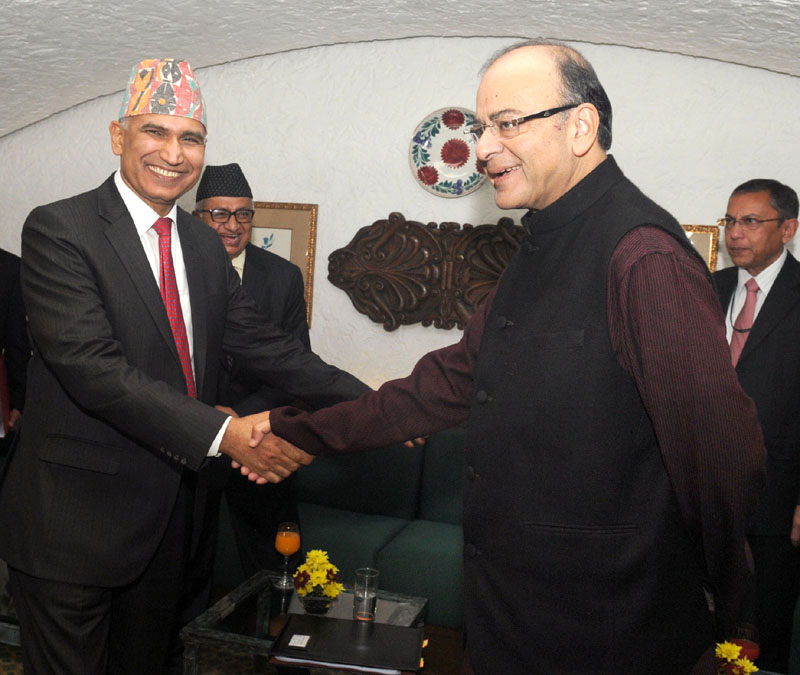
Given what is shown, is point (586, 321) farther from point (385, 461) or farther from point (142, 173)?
point (385, 461)

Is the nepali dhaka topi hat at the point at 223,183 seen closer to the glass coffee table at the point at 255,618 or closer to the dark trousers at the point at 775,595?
the glass coffee table at the point at 255,618

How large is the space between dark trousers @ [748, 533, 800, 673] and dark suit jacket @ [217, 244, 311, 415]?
1859mm

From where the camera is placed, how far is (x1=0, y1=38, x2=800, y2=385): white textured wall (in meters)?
3.47

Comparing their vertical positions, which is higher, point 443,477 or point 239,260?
→ point 239,260

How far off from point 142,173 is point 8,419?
2138 mm

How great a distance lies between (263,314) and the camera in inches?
108

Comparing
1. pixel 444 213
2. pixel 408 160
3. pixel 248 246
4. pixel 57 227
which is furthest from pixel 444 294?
pixel 57 227

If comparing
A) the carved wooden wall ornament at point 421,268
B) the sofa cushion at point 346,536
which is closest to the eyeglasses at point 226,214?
the carved wooden wall ornament at point 421,268

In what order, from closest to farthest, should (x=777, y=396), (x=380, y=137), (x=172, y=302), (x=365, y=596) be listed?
(x=172, y=302)
(x=365, y=596)
(x=777, y=396)
(x=380, y=137)

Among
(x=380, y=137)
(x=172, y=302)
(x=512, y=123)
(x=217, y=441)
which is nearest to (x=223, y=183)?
(x=380, y=137)

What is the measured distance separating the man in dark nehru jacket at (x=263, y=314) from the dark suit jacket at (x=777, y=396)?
5.60ft

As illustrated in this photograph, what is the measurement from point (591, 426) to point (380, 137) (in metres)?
3.01

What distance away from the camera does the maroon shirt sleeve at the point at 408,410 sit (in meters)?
1.73

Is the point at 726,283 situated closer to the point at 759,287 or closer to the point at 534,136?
the point at 759,287
